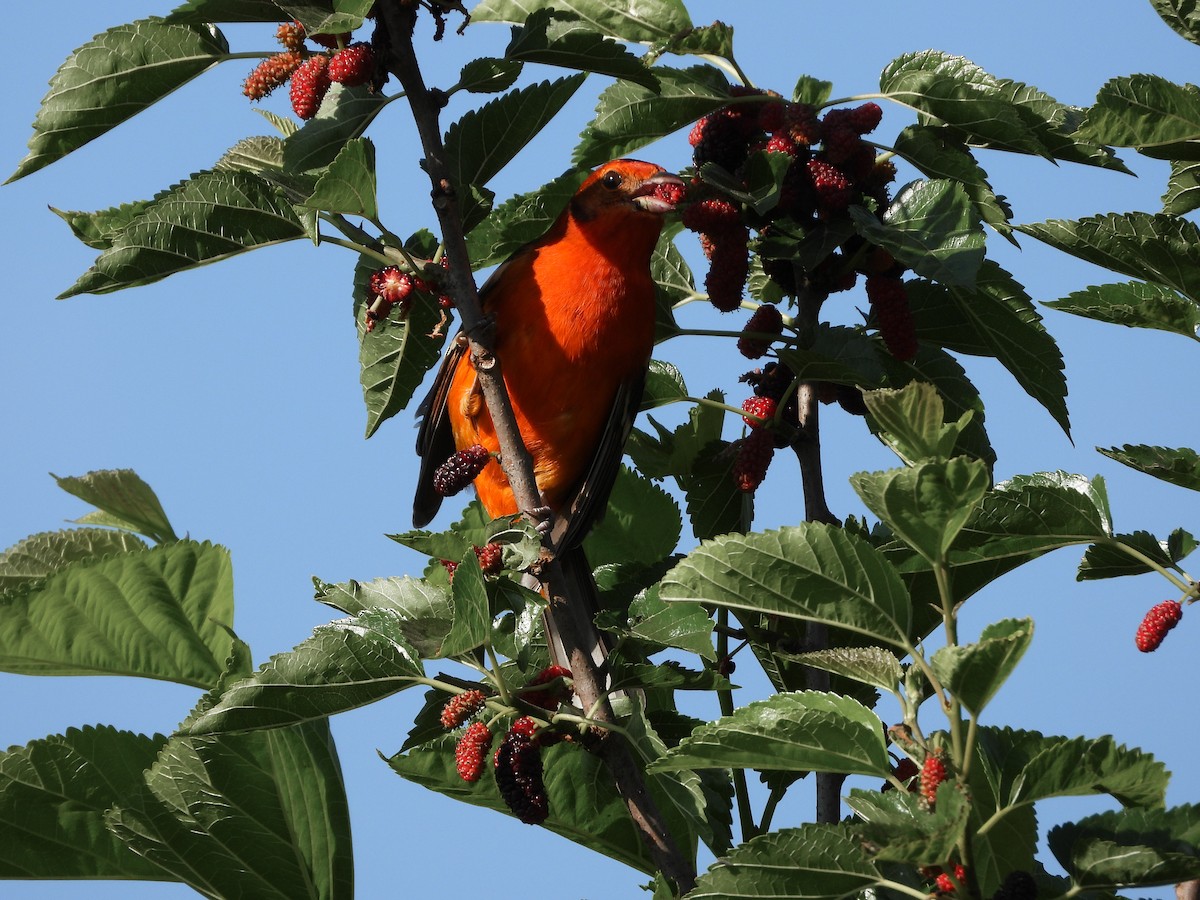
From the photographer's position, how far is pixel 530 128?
10.8ft

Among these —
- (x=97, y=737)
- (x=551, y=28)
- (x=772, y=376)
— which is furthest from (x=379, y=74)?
(x=97, y=737)

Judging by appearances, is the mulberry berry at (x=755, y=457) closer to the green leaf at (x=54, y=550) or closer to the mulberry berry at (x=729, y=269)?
the mulberry berry at (x=729, y=269)

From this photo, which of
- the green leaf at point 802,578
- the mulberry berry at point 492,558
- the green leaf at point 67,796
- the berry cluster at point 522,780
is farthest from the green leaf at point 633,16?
the green leaf at point 67,796

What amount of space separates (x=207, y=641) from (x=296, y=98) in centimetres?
130

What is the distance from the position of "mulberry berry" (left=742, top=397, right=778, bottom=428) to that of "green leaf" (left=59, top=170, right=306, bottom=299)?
1.27m

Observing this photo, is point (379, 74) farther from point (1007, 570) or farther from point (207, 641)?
point (1007, 570)

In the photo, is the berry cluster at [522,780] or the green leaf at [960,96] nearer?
the berry cluster at [522,780]

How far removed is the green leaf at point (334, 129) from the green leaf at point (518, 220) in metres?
0.70

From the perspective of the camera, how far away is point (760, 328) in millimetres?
3645

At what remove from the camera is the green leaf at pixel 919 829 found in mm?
2119

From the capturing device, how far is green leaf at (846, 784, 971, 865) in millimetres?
2119

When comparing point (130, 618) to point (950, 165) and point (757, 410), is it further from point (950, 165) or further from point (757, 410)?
point (950, 165)

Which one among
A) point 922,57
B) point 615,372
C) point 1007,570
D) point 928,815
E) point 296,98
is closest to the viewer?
point 928,815

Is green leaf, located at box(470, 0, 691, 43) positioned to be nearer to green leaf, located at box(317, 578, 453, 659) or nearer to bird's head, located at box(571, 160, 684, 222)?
bird's head, located at box(571, 160, 684, 222)
